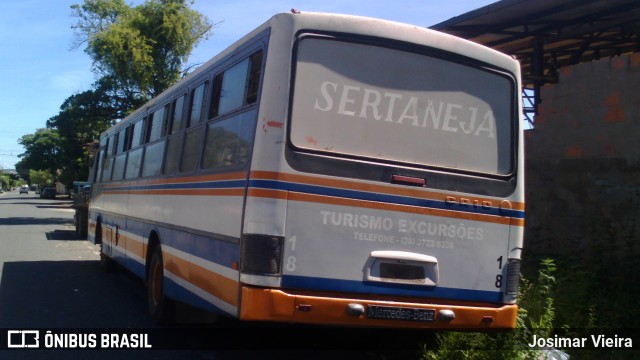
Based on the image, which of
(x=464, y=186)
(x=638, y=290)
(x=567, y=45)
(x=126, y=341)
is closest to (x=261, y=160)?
(x=464, y=186)

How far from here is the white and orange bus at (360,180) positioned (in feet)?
17.1

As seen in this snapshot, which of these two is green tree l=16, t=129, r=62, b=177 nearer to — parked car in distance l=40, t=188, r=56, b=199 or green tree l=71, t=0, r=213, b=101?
parked car in distance l=40, t=188, r=56, b=199

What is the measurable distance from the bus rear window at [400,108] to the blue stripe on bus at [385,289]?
1061 millimetres

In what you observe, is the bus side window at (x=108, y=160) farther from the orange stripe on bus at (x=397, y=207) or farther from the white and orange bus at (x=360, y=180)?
the orange stripe on bus at (x=397, y=207)

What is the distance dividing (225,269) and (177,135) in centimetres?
279

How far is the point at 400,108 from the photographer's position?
568 cm

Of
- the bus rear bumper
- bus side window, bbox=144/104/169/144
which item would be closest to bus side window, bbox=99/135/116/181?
bus side window, bbox=144/104/169/144

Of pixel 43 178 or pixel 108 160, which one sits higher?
pixel 43 178

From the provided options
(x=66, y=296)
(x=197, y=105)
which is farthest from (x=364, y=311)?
(x=66, y=296)

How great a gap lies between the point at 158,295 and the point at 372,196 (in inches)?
162

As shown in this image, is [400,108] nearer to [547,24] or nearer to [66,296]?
[66,296]

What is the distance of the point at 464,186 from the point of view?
5879 millimetres

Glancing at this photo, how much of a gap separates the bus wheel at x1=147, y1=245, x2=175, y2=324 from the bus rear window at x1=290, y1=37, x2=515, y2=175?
377 cm

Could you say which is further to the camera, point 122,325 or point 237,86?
point 122,325
